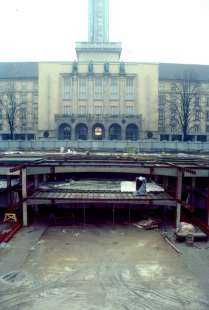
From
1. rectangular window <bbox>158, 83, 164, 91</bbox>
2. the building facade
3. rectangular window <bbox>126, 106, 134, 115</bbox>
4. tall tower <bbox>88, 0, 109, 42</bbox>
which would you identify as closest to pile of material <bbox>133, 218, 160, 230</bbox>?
the building facade

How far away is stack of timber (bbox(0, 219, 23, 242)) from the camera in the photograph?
47.8ft

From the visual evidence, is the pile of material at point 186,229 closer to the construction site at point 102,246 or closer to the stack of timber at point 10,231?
the construction site at point 102,246

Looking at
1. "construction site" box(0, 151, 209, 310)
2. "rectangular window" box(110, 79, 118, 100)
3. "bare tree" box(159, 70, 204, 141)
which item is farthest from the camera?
"bare tree" box(159, 70, 204, 141)

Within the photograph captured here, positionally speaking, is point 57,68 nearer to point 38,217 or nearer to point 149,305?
point 38,217

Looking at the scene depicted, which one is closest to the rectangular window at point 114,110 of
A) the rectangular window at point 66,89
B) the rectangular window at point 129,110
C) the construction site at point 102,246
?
the rectangular window at point 129,110

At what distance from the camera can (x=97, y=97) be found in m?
57.8

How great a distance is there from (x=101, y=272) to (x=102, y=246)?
2840 mm

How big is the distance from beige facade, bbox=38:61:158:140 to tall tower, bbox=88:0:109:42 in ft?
74.4

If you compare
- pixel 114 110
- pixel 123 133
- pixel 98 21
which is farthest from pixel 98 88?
pixel 98 21

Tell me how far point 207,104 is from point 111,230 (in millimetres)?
64465

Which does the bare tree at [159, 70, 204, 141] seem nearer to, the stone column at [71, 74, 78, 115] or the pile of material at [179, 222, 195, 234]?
the stone column at [71, 74, 78, 115]

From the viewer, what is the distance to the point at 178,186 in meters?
17.2

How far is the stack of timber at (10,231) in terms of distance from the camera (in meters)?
14.6

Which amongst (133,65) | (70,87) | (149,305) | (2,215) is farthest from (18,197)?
(133,65)
